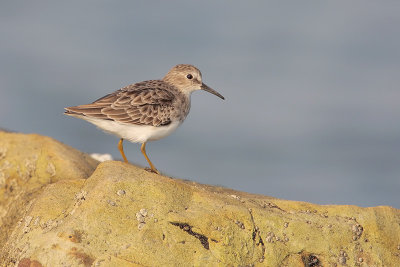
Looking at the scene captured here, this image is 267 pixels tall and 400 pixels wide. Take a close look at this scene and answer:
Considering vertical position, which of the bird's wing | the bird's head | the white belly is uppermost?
the bird's head

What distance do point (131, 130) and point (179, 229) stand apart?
175 inches

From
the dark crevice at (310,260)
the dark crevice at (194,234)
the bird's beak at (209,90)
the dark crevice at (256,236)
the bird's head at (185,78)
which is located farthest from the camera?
the bird's beak at (209,90)

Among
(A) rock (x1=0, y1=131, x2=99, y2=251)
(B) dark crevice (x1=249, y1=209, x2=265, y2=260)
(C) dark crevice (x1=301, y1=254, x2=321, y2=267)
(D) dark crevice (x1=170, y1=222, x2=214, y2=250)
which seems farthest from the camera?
(A) rock (x1=0, y1=131, x2=99, y2=251)

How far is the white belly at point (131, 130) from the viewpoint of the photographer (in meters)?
12.4

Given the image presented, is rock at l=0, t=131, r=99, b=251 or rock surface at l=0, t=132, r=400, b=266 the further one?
rock at l=0, t=131, r=99, b=251

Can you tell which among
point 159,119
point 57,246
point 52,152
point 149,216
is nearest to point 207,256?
point 149,216

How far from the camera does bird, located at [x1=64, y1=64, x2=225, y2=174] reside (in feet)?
40.7

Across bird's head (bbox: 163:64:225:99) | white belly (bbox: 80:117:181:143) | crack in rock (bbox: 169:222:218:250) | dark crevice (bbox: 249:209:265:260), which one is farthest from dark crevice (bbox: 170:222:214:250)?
bird's head (bbox: 163:64:225:99)

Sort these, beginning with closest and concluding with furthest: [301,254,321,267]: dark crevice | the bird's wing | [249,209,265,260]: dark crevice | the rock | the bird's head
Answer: [249,209,265,260]: dark crevice → [301,254,321,267]: dark crevice → the bird's wing → the rock → the bird's head

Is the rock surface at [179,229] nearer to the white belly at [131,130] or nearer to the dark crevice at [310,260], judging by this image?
the dark crevice at [310,260]

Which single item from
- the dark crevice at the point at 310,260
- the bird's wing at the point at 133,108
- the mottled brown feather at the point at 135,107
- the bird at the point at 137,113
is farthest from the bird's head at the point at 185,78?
the dark crevice at the point at 310,260

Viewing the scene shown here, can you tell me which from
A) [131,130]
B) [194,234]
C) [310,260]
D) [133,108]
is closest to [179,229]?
[194,234]

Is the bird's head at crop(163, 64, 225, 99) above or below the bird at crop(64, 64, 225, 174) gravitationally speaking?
above

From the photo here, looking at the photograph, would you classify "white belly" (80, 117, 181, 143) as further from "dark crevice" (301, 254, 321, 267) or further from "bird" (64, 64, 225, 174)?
"dark crevice" (301, 254, 321, 267)
